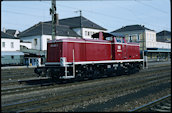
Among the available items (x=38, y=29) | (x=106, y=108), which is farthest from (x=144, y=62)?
(x=38, y=29)

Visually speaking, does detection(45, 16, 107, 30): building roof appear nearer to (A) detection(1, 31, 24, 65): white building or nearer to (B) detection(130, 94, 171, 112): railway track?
(A) detection(1, 31, 24, 65): white building

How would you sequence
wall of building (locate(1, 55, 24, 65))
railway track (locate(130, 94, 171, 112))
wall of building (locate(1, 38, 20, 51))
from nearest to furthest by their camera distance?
railway track (locate(130, 94, 171, 112))
wall of building (locate(1, 55, 24, 65))
wall of building (locate(1, 38, 20, 51))

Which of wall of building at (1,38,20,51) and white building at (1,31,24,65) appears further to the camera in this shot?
wall of building at (1,38,20,51)

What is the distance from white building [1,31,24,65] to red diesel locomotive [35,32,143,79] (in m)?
27.8

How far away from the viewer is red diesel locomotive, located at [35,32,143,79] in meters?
15.5

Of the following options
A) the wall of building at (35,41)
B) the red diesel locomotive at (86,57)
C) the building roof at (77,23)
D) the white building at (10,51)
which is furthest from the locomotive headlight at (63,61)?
the building roof at (77,23)

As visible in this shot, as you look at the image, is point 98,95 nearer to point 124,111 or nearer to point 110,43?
point 124,111

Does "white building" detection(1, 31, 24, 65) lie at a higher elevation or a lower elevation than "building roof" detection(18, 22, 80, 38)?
lower

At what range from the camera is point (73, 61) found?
611 inches

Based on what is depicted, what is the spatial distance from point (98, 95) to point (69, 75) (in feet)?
16.4

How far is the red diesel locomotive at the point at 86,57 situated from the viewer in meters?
15.5

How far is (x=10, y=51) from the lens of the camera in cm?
4625

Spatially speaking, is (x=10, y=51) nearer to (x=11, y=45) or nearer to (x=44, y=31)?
(x=11, y=45)

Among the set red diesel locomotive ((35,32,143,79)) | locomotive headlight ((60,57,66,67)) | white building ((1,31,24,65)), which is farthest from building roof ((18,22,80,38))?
locomotive headlight ((60,57,66,67))
